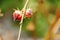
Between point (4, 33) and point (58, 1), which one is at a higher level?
point (58, 1)

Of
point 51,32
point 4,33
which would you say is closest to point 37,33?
point 51,32

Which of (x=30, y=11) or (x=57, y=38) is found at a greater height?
(x=30, y=11)

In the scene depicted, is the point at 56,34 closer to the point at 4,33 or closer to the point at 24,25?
the point at 24,25

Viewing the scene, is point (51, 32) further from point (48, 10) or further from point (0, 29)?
point (0, 29)

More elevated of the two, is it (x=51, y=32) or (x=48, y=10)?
(x=48, y=10)

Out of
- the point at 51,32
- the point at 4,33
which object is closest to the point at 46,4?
the point at 51,32

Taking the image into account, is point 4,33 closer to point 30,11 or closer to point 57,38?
point 30,11

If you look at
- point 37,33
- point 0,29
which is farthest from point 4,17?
point 37,33
